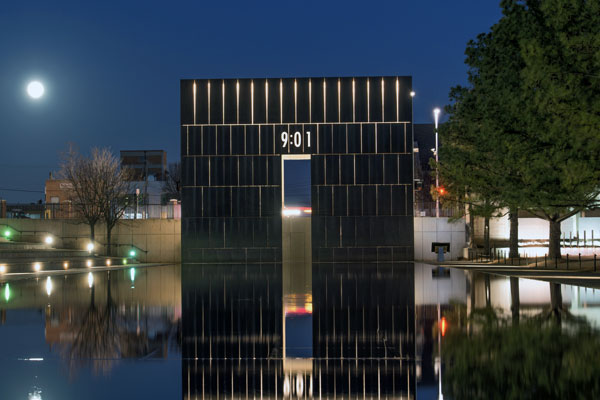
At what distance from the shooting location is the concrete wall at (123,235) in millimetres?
56594

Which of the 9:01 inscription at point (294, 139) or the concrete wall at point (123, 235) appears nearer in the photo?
the 9:01 inscription at point (294, 139)

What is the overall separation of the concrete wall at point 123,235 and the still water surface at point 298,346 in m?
35.5

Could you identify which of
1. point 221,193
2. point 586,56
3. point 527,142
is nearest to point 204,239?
point 221,193

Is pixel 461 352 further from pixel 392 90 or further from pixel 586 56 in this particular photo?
pixel 392 90

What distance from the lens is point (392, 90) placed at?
52969 mm

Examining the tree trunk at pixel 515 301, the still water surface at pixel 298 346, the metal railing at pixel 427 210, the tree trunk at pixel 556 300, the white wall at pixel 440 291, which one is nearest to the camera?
the still water surface at pixel 298 346

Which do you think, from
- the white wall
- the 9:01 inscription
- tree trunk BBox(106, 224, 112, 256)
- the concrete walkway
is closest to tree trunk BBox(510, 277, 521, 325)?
the white wall

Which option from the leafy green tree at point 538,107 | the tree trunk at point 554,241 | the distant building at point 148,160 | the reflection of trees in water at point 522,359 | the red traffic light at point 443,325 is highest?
the distant building at point 148,160

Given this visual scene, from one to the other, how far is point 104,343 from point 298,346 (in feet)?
11.0

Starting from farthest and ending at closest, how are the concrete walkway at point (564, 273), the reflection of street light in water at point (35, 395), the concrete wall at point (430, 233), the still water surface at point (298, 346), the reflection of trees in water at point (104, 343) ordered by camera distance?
1. the concrete wall at point (430, 233)
2. the concrete walkway at point (564, 273)
3. the reflection of trees in water at point (104, 343)
4. the still water surface at point (298, 346)
5. the reflection of street light in water at point (35, 395)

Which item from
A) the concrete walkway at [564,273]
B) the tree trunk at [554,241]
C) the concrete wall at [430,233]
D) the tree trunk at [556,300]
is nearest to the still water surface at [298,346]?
the tree trunk at [556,300]

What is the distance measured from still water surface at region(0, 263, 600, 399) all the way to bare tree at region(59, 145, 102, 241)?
3389 cm

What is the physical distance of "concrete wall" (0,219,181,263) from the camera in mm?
56594

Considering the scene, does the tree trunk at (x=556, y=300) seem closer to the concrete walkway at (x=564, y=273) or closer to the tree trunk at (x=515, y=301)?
the tree trunk at (x=515, y=301)
